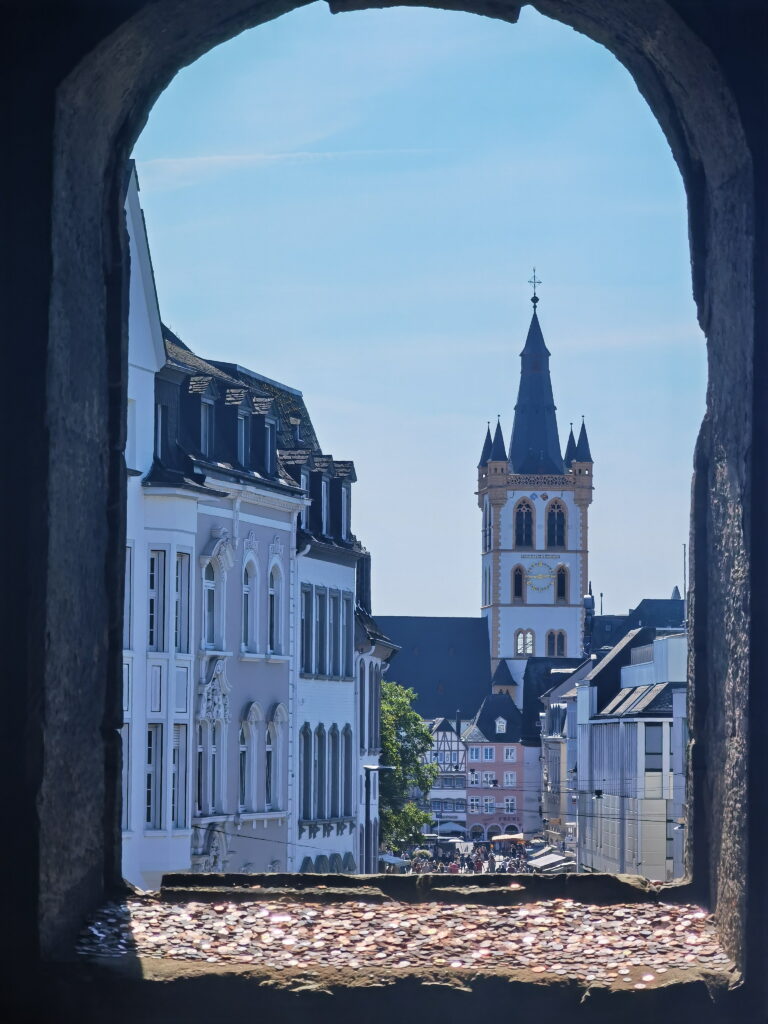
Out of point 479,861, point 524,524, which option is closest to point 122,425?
point 479,861

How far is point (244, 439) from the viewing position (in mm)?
30469

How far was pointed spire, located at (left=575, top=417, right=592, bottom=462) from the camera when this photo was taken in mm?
132750

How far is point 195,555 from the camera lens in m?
28.0

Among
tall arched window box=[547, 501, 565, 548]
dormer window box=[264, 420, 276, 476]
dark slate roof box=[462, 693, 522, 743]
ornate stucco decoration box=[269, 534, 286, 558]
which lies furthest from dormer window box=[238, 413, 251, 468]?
tall arched window box=[547, 501, 565, 548]

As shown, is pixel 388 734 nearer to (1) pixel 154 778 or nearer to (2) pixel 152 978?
(1) pixel 154 778

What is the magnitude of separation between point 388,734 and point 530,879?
5087cm

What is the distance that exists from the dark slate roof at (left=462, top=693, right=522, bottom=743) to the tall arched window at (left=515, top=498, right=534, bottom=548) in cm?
1265

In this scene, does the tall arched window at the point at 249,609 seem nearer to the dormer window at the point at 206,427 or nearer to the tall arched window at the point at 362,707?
the dormer window at the point at 206,427

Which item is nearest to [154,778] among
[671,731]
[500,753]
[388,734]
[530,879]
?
[530,879]

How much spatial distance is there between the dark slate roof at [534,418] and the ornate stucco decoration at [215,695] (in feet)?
338

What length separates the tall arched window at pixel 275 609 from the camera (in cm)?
3173

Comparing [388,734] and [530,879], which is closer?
[530,879]

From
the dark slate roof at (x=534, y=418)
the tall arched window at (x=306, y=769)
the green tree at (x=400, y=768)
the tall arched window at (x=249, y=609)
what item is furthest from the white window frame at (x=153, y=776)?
the dark slate roof at (x=534, y=418)

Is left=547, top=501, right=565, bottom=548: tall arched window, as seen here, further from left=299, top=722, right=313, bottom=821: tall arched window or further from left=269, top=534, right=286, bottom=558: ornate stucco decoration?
left=269, top=534, right=286, bottom=558: ornate stucco decoration
